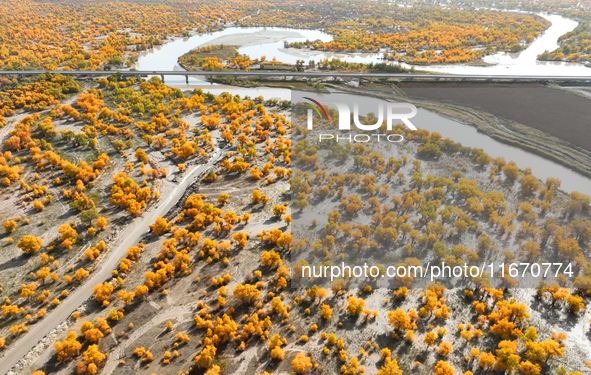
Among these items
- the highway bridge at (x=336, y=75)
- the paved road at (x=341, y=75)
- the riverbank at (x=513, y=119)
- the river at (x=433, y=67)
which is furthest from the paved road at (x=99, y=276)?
the highway bridge at (x=336, y=75)

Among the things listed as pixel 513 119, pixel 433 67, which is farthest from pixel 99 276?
pixel 433 67

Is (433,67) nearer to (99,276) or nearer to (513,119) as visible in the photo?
(513,119)

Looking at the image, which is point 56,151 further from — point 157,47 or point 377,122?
point 157,47

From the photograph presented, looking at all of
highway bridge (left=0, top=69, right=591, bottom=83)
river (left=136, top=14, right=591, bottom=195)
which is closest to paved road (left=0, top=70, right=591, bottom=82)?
highway bridge (left=0, top=69, right=591, bottom=83)

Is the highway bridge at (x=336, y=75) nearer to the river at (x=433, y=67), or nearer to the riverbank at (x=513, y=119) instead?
the riverbank at (x=513, y=119)

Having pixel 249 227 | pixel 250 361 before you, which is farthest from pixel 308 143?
pixel 250 361

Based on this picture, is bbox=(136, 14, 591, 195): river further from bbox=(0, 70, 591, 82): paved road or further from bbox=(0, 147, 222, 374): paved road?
bbox=(0, 147, 222, 374): paved road
